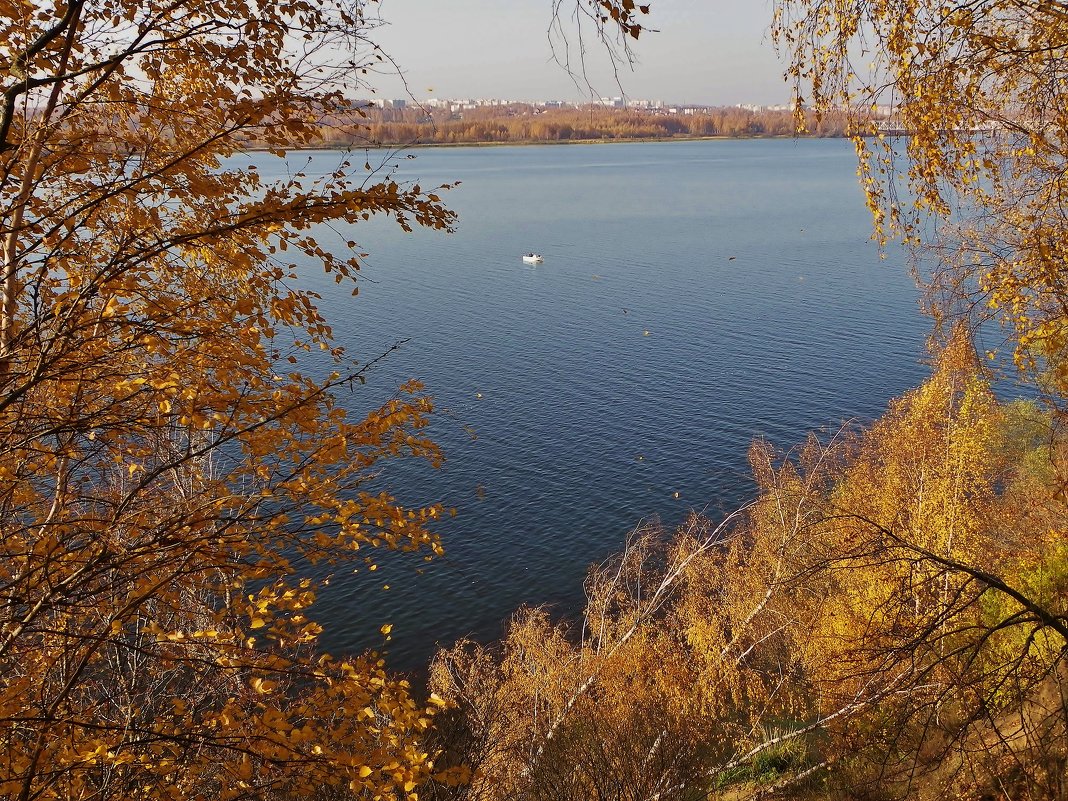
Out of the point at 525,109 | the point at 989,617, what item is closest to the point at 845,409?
the point at 989,617

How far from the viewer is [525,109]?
566ft

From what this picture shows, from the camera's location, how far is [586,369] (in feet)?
147

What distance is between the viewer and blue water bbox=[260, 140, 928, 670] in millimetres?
29172

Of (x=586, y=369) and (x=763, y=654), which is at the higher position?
(x=586, y=369)

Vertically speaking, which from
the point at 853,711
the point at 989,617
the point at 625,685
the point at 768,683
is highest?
the point at 853,711

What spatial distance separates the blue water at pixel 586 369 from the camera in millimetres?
29172

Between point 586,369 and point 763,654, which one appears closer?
point 763,654

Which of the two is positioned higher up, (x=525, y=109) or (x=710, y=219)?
(x=525, y=109)

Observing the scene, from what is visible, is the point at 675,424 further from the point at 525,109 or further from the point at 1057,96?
the point at 525,109

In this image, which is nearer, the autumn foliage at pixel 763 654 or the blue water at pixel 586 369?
the autumn foliage at pixel 763 654

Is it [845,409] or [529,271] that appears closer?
[845,409]

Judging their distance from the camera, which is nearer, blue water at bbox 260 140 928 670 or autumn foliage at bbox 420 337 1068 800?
autumn foliage at bbox 420 337 1068 800

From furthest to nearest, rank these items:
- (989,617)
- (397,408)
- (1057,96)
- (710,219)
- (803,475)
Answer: (710,219), (803,475), (989,617), (397,408), (1057,96)

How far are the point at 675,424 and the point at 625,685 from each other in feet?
70.5
